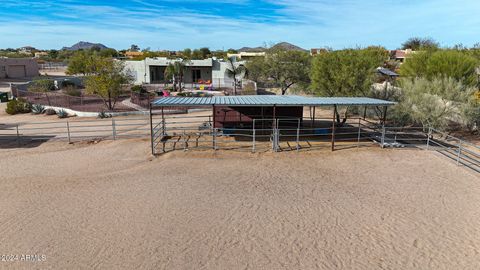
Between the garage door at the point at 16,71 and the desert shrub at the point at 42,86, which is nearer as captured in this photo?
the desert shrub at the point at 42,86

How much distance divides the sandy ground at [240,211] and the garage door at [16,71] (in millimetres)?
46706

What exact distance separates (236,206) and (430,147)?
1076cm

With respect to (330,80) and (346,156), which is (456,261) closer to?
(346,156)

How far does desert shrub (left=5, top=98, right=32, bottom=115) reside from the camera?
2564 cm

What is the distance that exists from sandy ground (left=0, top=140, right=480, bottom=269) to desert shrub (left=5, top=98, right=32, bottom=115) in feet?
45.9

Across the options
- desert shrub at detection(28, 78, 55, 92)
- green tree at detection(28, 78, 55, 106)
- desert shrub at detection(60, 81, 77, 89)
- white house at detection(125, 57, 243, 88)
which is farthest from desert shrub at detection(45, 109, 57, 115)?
white house at detection(125, 57, 243, 88)

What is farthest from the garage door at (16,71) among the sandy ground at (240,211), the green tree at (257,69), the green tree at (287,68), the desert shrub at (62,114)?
the sandy ground at (240,211)

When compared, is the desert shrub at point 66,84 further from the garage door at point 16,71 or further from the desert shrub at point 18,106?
the garage door at point 16,71

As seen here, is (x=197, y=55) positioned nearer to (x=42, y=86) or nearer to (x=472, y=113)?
(x=42, y=86)

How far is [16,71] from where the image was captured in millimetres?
52844

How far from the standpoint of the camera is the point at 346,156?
1446 cm

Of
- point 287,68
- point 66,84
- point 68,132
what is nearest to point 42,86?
point 66,84

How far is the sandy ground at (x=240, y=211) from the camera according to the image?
7371mm

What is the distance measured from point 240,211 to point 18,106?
24.3 m
